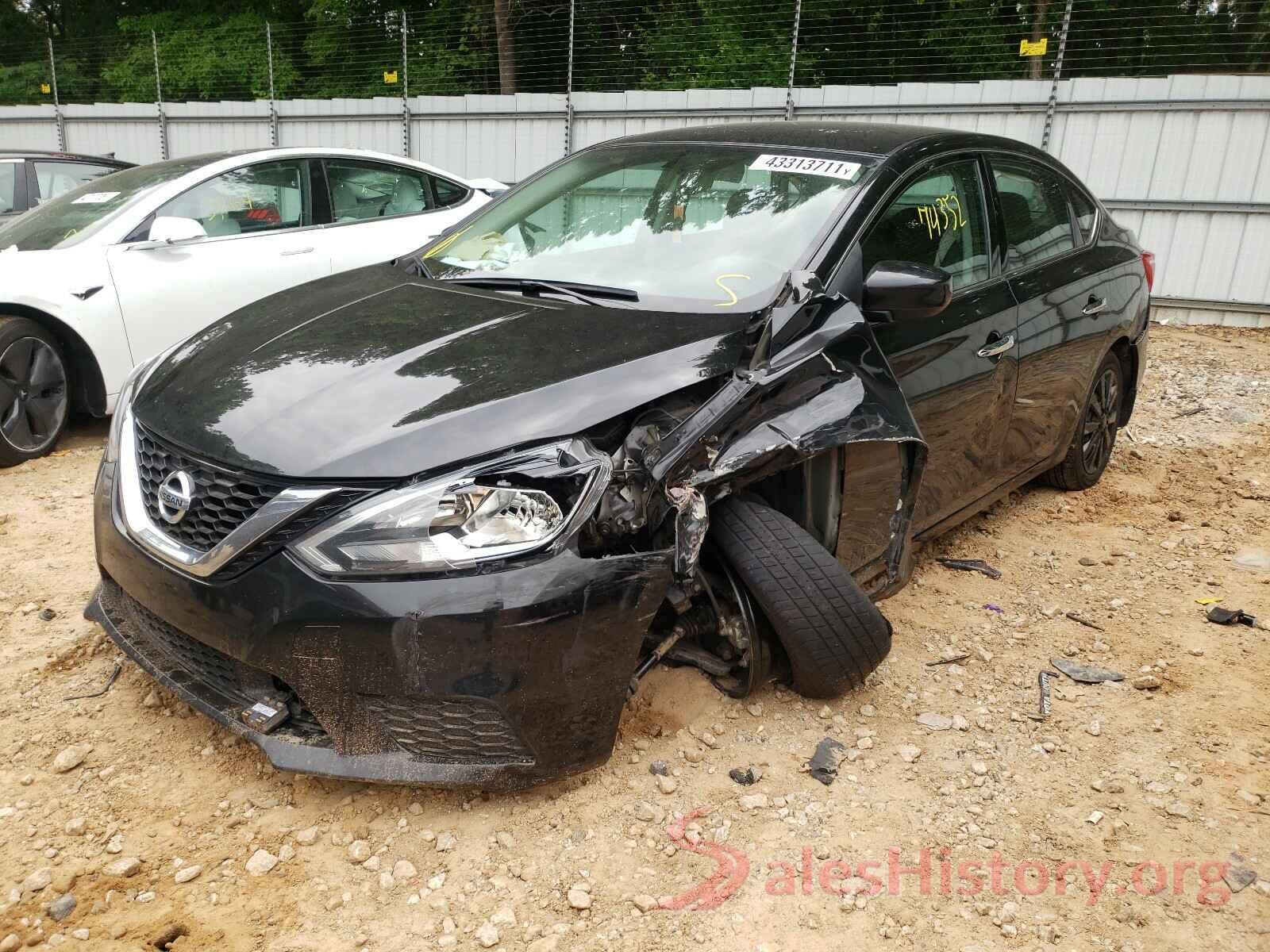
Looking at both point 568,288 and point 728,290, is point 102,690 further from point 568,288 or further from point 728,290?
point 728,290

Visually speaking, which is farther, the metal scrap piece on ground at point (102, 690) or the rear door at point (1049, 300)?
the rear door at point (1049, 300)

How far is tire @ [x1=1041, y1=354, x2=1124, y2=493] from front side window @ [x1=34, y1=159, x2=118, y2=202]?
670cm

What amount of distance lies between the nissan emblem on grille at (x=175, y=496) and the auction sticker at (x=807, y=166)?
2044 millimetres

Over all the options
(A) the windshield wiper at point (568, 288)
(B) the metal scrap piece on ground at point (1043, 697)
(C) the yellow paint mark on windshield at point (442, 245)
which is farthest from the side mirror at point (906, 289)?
(C) the yellow paint mark on windshield at point (442, 245)

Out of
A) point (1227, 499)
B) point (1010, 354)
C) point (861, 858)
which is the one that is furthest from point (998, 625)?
point (1227, 499)

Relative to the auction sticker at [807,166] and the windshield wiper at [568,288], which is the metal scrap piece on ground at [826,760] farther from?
the auction sticker at [807,166]

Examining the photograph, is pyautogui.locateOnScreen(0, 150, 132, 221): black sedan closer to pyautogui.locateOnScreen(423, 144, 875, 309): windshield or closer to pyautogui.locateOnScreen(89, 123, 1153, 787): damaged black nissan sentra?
pyautogui.locateOnScreen(423, 144, 875, 309): windshield

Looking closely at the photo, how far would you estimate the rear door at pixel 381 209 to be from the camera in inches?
239

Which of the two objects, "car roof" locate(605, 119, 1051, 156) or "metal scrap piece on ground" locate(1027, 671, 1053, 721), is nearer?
"metal scrap piece on ground" locate(1027, 671, 1053, 721)

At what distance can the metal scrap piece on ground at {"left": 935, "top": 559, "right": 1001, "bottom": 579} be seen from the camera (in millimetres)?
4043

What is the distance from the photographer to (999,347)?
3.58 metres

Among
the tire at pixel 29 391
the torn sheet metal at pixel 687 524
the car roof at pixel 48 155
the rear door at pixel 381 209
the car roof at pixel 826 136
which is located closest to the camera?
the torn sheet metal at pixel 687 524

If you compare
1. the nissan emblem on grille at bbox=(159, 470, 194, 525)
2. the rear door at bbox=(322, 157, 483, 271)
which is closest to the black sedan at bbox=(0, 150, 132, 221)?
the rear door at bbox=(322, 157, 483, 271)

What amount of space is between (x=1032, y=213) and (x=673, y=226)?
5.56 feet
